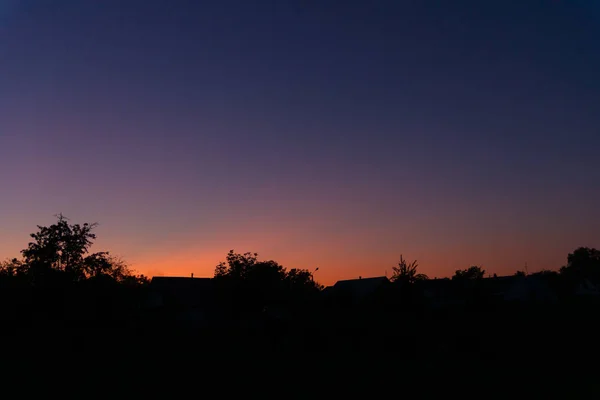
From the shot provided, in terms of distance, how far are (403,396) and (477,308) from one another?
1181cm

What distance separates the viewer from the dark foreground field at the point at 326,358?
17906 mm

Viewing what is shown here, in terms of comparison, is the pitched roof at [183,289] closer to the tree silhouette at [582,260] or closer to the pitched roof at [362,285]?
the pitched roof at [362,285]

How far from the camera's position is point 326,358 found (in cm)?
2220

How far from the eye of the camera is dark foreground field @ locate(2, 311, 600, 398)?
17906 millimetres

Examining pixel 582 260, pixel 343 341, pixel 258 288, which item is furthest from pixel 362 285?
pixel 582 260

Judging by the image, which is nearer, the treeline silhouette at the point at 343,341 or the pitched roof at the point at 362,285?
the treeline silhouette at the point at 343,341

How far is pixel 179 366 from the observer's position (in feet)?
68.8

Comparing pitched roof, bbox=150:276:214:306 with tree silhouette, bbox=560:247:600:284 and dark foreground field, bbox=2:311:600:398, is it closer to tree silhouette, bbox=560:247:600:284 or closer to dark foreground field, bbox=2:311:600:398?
dark foreground field, bbox=2:311:600:398

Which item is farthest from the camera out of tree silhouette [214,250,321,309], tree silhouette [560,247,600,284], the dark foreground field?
tree silhouette [560,247,600,284]

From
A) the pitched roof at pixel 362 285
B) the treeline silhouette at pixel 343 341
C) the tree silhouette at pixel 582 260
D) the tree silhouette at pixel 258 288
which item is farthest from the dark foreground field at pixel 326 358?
the tree silhouette at pixel 582 260

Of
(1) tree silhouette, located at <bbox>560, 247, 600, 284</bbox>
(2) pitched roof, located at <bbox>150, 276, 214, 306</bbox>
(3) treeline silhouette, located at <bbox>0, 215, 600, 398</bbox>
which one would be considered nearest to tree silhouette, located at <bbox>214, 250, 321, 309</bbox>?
(2) pitched roof, located at <bbox>150, 276, 214, 306</bbox>

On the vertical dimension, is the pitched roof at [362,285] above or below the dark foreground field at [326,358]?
above

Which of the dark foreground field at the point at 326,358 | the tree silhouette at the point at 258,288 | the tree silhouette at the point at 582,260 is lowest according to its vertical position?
the dark foreground field at the point at 326,358

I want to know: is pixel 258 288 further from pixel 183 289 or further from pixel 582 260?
pixel 582 260
